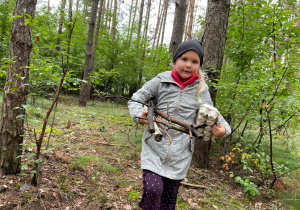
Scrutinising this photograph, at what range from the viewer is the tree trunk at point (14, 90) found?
2256 millimetres

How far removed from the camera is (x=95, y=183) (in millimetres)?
2869

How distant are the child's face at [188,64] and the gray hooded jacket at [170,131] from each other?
0.11 metres

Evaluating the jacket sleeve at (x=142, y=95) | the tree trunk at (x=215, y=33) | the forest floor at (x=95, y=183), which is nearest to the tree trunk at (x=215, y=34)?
the tree trunk at (x=215, y=33)

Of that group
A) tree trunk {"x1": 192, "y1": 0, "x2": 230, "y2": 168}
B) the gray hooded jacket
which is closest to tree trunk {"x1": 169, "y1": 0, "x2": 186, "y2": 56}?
tree trunk {"x1": 192, "y1": 0, "x2": 230, "y2": 168}

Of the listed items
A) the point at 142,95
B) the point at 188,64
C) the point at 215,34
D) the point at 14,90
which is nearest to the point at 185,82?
the point at 188,64

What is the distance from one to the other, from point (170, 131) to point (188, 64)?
694 millimetres

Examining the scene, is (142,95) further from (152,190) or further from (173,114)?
(152,190)

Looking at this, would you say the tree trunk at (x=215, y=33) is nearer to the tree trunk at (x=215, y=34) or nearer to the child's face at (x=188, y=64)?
the tree trunk at (x=215, y=34)

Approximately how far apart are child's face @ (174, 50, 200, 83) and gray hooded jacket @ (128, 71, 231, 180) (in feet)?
0.36

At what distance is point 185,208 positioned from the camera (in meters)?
2.68

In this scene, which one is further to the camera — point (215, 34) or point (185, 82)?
point (215, 34)

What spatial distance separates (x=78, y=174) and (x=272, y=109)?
3612 mm

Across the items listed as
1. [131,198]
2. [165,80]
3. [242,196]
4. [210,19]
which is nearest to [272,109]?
[242,196]

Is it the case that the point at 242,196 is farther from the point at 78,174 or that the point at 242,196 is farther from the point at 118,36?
the point at 118,36
